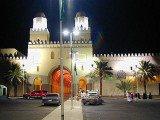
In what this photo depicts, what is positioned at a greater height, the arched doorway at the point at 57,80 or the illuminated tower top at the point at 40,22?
the illuminated tower top at the point at 40,22

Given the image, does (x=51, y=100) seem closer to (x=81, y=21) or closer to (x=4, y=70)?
(x=4, y=70)

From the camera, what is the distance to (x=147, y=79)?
129 ft

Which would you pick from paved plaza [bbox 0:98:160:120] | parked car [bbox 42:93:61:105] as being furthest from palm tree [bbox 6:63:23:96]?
paved plaza [bbox 0:98:160:120]

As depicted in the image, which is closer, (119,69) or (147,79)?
(147,79)

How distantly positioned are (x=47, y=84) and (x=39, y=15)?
47.7 ft

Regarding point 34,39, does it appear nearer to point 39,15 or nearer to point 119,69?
point 39,15

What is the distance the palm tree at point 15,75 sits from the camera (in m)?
40.0

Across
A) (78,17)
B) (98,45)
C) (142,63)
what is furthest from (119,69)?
(98,45)

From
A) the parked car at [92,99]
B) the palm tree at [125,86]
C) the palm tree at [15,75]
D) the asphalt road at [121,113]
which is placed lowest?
the asphalt road at [121,113]

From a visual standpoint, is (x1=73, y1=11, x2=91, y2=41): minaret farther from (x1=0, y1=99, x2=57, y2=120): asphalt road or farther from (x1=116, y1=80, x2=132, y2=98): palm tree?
(x1=0, y1=99, x2=57, y2=120): asphalt road

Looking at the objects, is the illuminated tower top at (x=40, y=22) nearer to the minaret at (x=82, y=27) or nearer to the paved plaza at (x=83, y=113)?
the minaret at (x=82, y=27)

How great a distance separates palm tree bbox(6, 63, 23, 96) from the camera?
4003 centimetres

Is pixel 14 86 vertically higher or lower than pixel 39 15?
lower

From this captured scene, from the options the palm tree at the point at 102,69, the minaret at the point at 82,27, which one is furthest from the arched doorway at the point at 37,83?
the palm tree at the point at 102,69
